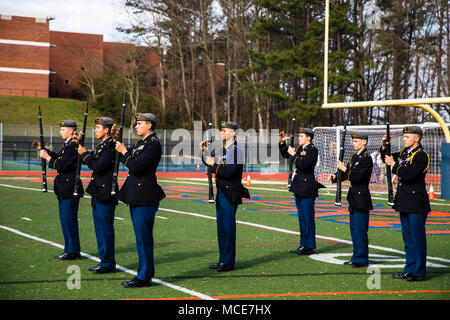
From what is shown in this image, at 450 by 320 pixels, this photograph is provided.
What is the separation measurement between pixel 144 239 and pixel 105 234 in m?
1.00

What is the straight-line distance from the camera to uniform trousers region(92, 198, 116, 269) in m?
7.53

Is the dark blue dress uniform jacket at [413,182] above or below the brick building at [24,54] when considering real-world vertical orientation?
below

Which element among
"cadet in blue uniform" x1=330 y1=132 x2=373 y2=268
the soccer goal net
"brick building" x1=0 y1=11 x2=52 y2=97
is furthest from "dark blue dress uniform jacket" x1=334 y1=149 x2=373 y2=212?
"brick building" x1=0 y1=11 x2=52 y2=97

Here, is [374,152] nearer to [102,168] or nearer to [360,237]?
[360,237]

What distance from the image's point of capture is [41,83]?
64.4 metres

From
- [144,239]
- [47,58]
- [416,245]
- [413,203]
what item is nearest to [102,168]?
[144,239]

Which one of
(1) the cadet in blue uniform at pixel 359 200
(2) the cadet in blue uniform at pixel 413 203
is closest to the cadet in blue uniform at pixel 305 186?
(1) the cadet in blue uniform at pixel 359 200

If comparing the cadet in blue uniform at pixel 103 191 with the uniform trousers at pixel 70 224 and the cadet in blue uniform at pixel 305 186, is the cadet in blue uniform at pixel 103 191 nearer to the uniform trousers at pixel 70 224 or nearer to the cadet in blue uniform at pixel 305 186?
the uniform trousers at pixel 70 224

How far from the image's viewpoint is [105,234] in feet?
24.7

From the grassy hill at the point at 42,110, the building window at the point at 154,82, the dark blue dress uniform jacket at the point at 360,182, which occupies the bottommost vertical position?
the dark blue dress uniform jacket at the point at 360,182

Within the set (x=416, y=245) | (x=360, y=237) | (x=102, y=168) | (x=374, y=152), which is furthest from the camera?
(x=374, y=152)

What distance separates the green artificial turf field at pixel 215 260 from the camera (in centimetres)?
660

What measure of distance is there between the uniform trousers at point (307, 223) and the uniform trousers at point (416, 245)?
2.00 meters

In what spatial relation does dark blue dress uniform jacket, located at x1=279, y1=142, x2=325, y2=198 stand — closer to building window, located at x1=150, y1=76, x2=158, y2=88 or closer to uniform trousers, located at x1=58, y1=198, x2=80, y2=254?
uniform trousers, located at x1=58, y1=198, x2=80, y2=254
